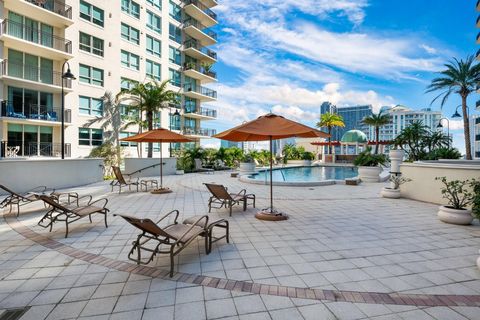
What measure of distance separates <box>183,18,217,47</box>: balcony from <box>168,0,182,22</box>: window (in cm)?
104

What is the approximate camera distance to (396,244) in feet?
16.0

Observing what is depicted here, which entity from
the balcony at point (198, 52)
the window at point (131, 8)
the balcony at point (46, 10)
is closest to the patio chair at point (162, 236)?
the balcony at point (46, 10)

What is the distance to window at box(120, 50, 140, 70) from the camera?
25141mm

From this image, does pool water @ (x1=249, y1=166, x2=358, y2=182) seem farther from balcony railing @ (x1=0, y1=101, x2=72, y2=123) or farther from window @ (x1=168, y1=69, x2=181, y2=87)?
window @ (x1=168, y1=69, x2=181, y2=87)

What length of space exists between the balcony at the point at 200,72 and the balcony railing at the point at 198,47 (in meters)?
1.97

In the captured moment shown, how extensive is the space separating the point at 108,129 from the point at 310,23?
62.9 feet

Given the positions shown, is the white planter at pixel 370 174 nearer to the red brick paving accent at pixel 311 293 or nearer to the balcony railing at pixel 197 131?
the red brick paving accent at pixel 311 293

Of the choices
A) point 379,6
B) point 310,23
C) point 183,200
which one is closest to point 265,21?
point 310,23

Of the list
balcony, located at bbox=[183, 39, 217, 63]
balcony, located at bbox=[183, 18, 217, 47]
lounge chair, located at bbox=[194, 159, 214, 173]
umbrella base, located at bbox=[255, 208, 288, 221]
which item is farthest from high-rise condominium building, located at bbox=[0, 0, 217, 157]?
umbrella base, located at bbox=[255, 208, 288, 221]

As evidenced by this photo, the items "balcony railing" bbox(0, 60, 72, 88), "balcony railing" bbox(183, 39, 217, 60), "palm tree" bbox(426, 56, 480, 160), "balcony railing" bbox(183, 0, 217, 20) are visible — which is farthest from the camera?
"balcony railing" bbox(183, 39, 217, 60)

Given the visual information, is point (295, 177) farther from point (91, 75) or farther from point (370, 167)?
point (91, 75)

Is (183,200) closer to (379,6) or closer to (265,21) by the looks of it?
(265,21)

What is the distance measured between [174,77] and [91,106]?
38.3 feet

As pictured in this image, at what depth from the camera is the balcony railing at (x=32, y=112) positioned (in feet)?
56.0
